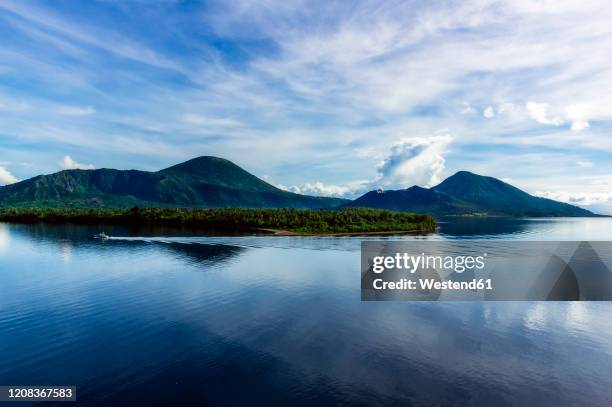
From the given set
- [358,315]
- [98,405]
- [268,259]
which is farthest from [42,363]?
[268,259]

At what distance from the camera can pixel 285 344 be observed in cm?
3759

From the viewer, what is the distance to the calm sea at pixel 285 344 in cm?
2870

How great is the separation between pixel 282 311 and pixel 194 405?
23.0 meters

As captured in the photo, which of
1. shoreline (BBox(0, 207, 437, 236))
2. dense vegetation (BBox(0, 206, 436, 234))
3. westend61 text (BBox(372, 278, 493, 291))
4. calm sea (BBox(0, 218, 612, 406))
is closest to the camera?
calm sea (BBox(0, 218, 612, 406))

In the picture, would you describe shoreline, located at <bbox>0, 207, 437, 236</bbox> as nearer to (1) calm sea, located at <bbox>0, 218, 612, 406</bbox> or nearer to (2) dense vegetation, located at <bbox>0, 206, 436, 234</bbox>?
(2) dense vegetation, located at <bbox>0, 206, 436, 234</bbox>

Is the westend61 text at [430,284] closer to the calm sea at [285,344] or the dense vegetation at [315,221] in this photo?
the calm sea at [285,344]

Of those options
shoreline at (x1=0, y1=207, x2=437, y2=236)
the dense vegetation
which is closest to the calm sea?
shoreline at (x1=0, y1=207, x2=437, y2=236)

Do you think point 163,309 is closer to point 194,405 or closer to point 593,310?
point 194,405

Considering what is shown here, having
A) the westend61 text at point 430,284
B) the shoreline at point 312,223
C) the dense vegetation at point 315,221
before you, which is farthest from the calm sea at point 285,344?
the dense vegetation at point 315,221

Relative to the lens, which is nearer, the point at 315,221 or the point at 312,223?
the point at 312,223

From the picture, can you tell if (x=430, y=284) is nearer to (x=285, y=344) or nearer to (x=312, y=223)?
(x=285, y=344)

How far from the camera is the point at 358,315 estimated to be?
47719mm

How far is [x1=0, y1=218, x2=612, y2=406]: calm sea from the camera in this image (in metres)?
28.7

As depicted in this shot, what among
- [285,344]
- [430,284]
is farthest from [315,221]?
[285,344]
